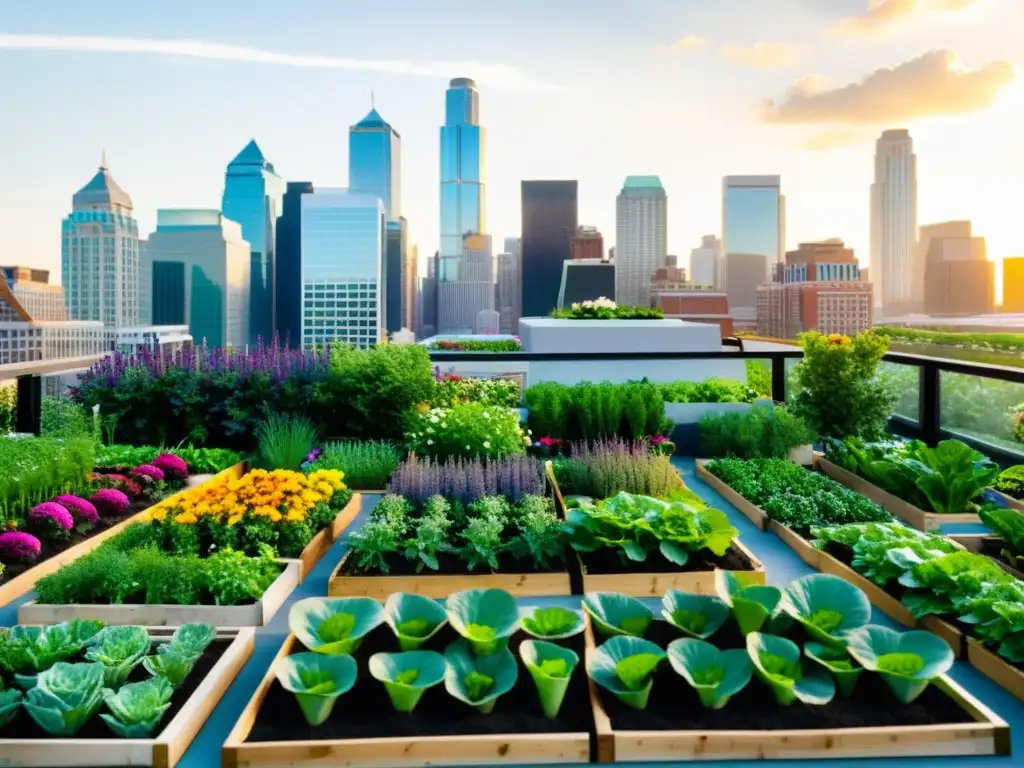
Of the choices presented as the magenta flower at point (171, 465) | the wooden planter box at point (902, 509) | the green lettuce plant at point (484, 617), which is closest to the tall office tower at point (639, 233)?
the wooden planter box at point (902, 509)

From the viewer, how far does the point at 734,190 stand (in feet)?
236

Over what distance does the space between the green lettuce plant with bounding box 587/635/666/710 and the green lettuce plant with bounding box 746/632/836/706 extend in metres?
0.30

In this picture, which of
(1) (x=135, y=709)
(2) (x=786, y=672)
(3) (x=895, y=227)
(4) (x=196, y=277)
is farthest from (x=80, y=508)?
(4) (x=196, y=277)

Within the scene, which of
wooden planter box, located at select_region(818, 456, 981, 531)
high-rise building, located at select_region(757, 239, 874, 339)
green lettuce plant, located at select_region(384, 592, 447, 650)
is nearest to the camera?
green lettuce plant, located at select_region(384, 592, 447, 650)

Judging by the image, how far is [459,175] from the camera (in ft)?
353

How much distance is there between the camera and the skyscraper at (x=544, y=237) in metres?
74.1

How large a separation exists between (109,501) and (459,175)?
106652mm

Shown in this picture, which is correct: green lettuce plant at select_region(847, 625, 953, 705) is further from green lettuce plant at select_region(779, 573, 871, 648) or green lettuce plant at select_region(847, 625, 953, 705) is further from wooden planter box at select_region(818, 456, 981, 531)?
wooden planter box at select_region(818, 456, 981, 531)

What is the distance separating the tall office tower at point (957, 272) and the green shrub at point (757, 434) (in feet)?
127

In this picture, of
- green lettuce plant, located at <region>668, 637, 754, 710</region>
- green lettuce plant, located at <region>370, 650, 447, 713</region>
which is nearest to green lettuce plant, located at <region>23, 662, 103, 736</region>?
green lettuce plant, located at <region>370, 650, 447, 713</region>

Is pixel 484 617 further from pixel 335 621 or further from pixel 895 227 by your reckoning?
pixel 895 227

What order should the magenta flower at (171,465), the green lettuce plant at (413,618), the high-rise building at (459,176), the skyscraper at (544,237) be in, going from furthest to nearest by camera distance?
the high-rise building at (459,176) → the skyscraper at (544,237) → the magenta flower at (171,465) → the green lettuce plant at (413,618)

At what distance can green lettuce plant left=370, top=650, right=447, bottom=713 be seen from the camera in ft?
8.07

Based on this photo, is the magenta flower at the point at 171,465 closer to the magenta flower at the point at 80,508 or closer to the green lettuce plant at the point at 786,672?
the magenta flower at the point at 80,508
